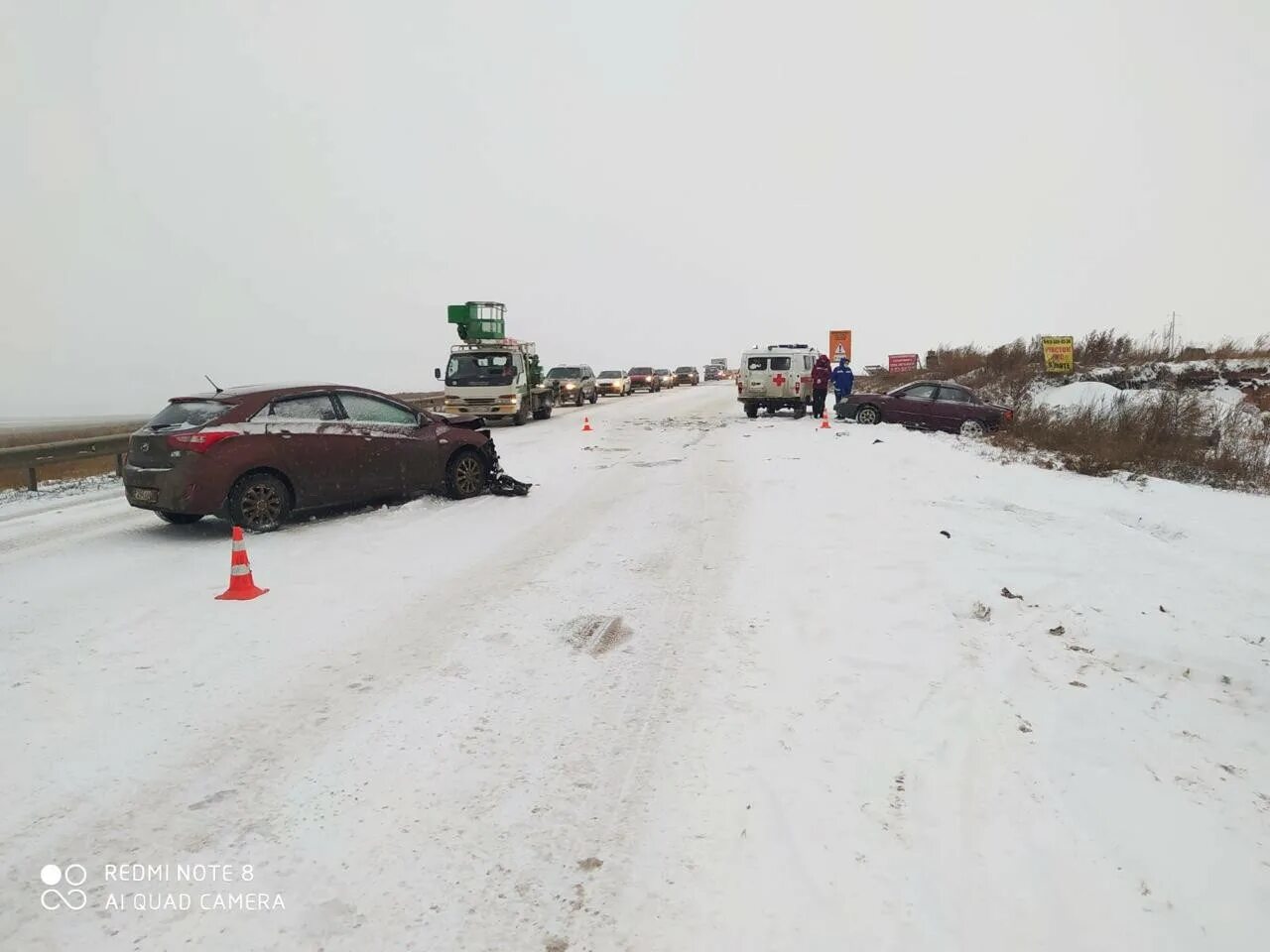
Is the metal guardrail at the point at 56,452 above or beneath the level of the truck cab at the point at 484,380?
beneath

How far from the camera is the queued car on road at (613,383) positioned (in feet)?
132

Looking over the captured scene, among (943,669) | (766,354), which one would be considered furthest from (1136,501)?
(766,354)

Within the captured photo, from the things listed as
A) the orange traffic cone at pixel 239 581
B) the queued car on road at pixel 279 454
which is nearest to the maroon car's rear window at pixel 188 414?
the queued car on road at pixel 279 454

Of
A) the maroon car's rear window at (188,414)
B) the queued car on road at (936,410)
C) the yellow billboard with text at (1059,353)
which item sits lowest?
the queued car on road at (936,410)

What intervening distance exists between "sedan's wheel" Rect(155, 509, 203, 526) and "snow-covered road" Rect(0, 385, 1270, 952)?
1.38 ft

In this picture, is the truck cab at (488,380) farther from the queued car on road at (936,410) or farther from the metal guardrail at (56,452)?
the queued car on road at (936,410)

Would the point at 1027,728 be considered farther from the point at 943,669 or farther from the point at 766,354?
the point at 766,354

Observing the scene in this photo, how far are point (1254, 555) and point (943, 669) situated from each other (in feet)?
18.7

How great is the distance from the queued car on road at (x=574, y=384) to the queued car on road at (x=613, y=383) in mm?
5508

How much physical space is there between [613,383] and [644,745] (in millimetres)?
37182

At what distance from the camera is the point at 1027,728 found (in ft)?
12.0

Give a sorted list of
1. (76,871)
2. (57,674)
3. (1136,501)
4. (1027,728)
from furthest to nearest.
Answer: (1136,501) < (57,674) < (1027,728) < (76,871)

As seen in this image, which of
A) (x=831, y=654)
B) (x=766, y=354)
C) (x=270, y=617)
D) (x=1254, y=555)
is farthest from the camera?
(x=766, y=354)

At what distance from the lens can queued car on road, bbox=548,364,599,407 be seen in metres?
31.0
